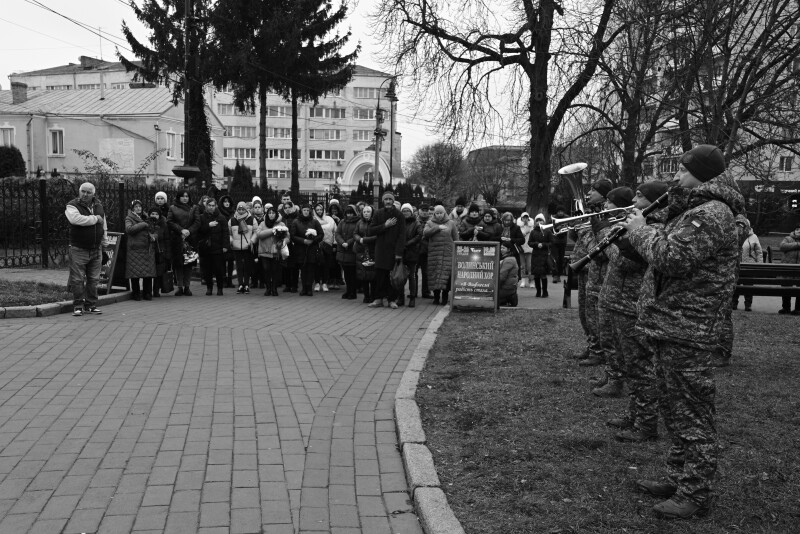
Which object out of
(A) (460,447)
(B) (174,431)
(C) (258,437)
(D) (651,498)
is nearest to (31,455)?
(B) (174,431)

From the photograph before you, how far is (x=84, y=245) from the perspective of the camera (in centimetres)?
1123

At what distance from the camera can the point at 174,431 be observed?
5.74m

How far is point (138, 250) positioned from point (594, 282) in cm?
861

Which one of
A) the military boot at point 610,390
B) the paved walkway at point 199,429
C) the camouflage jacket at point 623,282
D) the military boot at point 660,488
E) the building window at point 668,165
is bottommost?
the paved walkway at point 199,429

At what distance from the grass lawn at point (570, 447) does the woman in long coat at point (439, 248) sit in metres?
4.80

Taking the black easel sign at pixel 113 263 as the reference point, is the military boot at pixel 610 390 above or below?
below

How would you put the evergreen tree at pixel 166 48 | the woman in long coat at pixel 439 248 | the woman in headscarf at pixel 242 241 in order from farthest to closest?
the evergreen tree at pixel 166 48 → the woman in headscarf at pixel 242 241 → the woman in long coat at pixel 439 248

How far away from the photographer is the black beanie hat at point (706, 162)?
161 inches

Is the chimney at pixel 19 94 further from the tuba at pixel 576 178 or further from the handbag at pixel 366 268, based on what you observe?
the tuba at pixel 576 178

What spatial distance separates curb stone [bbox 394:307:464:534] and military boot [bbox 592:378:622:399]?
1.62 metres

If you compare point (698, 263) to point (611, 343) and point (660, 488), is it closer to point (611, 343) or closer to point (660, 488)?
point (660, 488)

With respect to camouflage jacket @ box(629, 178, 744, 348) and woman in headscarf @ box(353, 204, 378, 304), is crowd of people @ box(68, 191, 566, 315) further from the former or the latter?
camouflage jacket @ box(629, 178, 744, 348)


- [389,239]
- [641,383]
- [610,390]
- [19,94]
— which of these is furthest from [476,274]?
[19,94]

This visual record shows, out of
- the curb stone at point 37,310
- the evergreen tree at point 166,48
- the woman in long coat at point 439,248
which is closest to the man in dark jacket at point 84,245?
the curb stone at point 37,310
